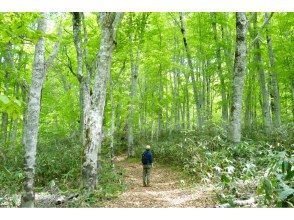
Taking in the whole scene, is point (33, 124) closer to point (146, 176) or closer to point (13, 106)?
point (146, 176)

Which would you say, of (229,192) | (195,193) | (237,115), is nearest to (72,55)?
(237,115)

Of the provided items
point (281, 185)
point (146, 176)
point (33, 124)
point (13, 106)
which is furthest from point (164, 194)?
point (13, 106)

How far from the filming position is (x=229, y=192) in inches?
320

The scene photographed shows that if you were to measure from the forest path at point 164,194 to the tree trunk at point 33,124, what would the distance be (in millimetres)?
1837

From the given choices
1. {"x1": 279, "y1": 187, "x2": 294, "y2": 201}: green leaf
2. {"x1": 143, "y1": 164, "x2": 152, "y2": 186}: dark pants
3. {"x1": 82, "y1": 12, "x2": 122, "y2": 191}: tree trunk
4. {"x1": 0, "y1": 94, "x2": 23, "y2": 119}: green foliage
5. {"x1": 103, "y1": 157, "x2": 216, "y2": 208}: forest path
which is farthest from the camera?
{"x1": 143, "y1": 164, "x2": 152, "y2": 186}: dark pants

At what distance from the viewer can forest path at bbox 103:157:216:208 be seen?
888 centimetres

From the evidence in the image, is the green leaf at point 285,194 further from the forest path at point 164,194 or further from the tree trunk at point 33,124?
the tree trunk at point 33,124

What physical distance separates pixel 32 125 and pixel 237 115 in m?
6.61

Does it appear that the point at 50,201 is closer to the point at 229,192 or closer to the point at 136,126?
the point at 229,192

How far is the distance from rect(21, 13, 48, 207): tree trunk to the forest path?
1.84 metres

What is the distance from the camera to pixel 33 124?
8898 millimetres

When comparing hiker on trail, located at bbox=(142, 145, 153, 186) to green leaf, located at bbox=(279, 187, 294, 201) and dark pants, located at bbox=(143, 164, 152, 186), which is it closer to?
dark pants, located at bbox=(143, 164, 152, 186)

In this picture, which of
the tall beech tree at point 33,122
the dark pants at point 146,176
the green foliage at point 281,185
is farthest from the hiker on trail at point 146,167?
the green foliage at point 281,185

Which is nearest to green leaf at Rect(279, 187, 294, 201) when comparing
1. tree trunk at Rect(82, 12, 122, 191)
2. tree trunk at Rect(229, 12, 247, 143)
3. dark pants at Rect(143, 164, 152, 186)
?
tree trunk at Rect(82, 12, 122, 191)
